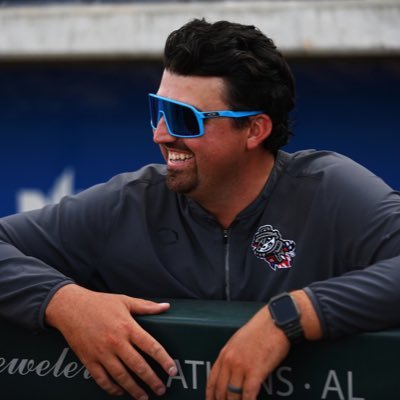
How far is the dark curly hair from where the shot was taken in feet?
5.75

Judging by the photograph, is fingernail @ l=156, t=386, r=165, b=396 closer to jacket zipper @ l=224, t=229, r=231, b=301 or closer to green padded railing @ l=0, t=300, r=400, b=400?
green padded railing @ l=0, t=300, r=400, b=400

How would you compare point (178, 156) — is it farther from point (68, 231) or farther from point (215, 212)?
point (68, 231)

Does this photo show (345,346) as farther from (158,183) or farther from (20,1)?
(20,1)

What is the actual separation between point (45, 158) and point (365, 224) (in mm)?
3114

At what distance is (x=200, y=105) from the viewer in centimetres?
172

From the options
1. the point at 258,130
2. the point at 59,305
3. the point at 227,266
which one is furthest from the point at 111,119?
the point at 59,305

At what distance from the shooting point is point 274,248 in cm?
170

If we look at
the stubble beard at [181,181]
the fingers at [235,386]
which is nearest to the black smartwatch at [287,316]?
the fingers at [235,386]

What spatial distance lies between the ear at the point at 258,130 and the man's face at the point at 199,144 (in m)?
0.06

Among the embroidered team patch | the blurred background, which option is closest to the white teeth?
the embroidered team patch

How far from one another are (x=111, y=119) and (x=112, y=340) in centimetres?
312

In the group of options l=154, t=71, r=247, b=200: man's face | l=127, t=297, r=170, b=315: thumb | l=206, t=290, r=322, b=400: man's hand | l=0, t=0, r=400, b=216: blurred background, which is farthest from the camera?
l=0, t=0, r=400, b=216: blurred background

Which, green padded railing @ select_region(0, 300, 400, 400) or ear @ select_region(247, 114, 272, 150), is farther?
ear @ select_region(247, 114, 272, 150)

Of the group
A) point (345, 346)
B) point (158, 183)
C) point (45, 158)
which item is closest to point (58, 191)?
point (45, 158)
